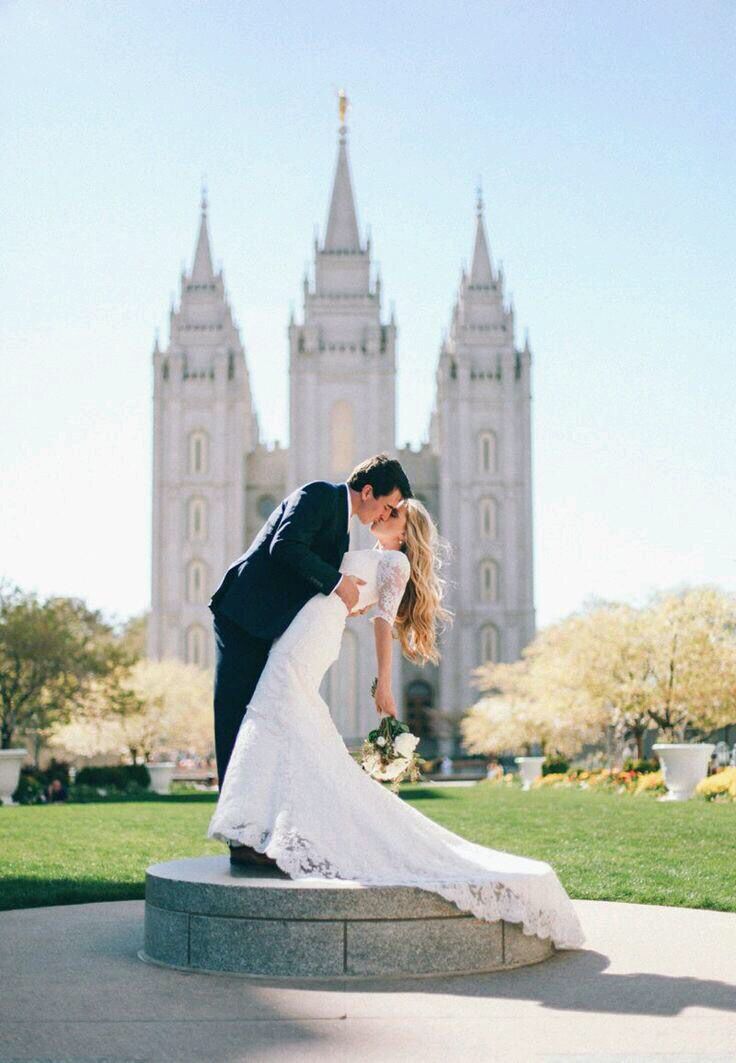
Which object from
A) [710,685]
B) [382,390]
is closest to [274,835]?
[710,685]

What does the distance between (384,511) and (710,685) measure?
2070 centimetres

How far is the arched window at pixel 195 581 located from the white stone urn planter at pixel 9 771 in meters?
38.1

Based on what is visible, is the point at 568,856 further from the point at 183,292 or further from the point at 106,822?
the point at 183,292

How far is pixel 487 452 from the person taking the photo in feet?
202

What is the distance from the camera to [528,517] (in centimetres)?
6091

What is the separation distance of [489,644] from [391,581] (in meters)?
55.6

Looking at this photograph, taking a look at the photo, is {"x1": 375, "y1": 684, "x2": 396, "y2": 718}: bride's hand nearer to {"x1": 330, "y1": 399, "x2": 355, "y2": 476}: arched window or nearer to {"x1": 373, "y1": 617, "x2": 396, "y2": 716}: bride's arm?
{"x1": 373, "y1": 617, "x2": 396, "y2": 716}: bride's arm

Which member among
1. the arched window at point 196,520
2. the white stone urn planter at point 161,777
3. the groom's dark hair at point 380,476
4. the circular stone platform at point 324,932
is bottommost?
the white stone urn planter at point 161,777

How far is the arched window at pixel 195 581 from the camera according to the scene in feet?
195

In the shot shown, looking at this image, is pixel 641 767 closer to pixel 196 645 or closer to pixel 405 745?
pixel 405 745

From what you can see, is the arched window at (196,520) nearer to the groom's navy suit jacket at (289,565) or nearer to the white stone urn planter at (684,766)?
the white stone urn planter at (684,766)

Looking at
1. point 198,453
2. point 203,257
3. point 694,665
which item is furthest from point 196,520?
point 694,665

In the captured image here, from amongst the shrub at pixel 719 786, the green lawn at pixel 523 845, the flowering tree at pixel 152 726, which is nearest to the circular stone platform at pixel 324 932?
the green lawn at pixel 523 845

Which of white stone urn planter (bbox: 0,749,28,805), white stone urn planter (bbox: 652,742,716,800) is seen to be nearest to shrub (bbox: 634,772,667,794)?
white stone urn planter (bbox: 652,742,716,800)
